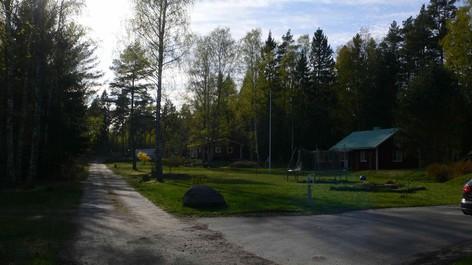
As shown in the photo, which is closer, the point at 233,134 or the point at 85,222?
the point at 85,222

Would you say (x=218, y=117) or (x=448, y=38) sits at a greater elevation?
(x=448, y=38)

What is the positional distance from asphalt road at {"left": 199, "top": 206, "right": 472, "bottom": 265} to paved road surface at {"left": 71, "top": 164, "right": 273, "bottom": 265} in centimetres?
57

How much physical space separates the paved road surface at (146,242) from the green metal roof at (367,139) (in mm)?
40849

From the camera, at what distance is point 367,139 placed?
196 ft

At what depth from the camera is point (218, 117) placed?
74312 mm

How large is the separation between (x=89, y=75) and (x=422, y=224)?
130ft

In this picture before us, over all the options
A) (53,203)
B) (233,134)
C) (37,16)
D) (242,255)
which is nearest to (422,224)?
(242,255)

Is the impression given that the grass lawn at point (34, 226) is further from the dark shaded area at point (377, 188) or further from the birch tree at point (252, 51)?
the birch tree at point (252, 51)

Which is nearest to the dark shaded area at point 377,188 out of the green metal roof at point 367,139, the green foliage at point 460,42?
the green foliage at point 460,42

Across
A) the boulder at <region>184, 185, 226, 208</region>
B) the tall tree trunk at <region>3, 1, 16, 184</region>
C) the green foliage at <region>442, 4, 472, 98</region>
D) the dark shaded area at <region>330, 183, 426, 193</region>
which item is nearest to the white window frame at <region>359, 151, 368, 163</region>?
the green foliage at <region>442, 4, 472, 98</region>

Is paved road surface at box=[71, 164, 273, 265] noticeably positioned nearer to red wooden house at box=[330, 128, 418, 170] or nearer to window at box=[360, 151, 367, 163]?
red wooden house at box=[330, 128, 418, 170]

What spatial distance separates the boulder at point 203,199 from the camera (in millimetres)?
19109

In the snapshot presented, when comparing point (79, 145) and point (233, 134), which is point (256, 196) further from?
point (233, 134)

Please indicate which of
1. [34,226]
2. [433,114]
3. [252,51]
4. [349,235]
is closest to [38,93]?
[34,226]
